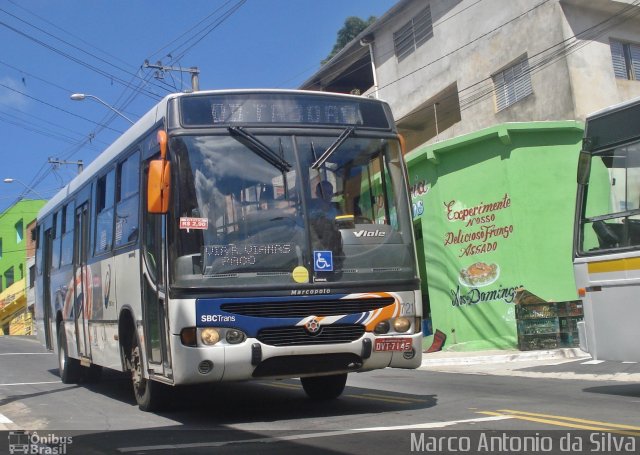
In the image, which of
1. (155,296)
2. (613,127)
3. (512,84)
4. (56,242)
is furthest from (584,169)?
(512,84)

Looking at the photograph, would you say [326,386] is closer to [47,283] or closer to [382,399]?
[382,399]

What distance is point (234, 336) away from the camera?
7004 millimetres

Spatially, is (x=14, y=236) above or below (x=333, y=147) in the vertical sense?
above

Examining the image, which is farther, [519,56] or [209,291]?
[519,56]

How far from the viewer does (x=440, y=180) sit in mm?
18734

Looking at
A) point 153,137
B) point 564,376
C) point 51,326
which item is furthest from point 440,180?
point 153,137

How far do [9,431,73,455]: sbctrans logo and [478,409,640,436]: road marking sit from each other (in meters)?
4.27

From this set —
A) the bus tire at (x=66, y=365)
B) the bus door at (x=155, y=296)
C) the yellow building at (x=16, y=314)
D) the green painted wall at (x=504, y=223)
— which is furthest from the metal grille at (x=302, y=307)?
the yellow building at (x=16, y=314)

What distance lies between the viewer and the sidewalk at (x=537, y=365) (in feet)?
39.1

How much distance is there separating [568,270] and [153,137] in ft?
39.3

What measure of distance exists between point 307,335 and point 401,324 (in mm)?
1075

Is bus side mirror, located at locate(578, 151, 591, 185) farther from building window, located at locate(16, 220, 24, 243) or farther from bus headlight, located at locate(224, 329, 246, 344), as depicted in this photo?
building window, located at locate(16, 220, 24, 243)

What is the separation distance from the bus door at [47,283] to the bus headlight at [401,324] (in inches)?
345

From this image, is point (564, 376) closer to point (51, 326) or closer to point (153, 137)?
point (153, 137)
